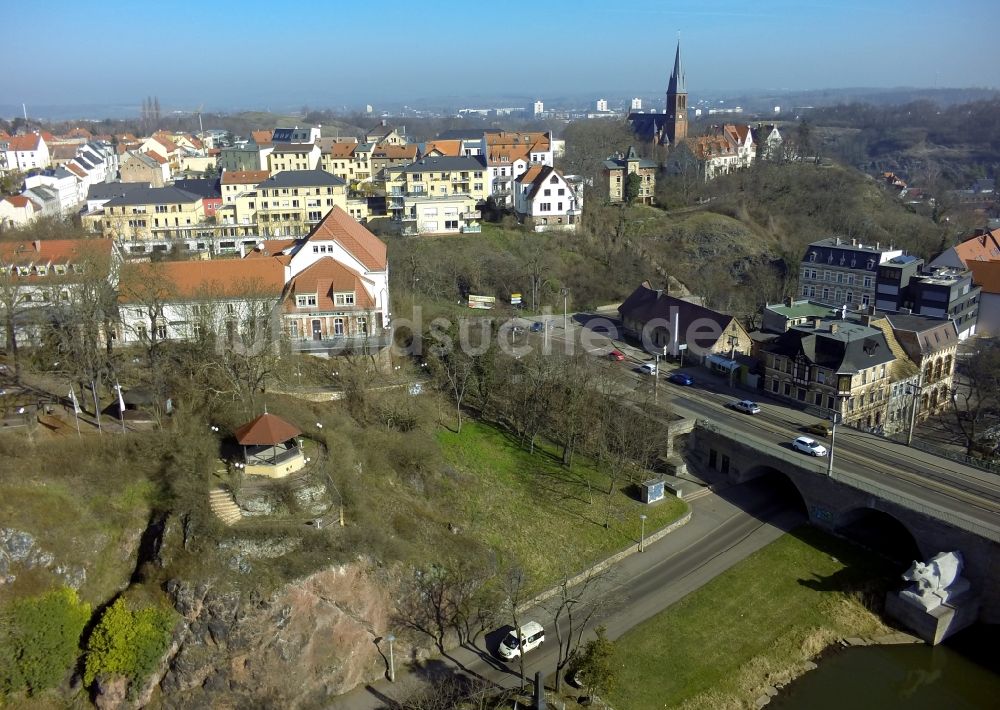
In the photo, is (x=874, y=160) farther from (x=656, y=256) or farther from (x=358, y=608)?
(x=358, y=608)

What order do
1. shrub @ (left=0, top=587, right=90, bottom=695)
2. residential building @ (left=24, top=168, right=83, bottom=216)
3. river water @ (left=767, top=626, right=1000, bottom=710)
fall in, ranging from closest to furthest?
shrub @ (left=0, top=587, right=90, bottom=695), river water @ (left=767, top=626, right=1000, bottom=710), residential building @ (left=24, top=168, right=83, bottom=216)

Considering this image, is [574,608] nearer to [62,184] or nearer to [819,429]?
[819,429]

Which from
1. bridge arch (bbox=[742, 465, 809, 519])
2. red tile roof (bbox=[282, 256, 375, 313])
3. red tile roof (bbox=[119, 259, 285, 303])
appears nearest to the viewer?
bridge arch (bbox=[742, 465, 809, 519])

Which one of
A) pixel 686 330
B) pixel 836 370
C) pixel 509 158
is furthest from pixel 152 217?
pixel 836 370

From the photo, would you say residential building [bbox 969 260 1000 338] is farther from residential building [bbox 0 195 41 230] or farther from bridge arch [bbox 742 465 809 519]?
residential building [bbox 0 195 41 230]

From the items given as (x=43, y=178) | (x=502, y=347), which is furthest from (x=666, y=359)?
(x=43, y=178)

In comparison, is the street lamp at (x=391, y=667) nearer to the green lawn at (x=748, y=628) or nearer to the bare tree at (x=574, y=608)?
the bare tree at (x=574, y=608)

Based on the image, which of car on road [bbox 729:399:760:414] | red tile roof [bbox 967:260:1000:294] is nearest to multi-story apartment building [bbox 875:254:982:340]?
red tile roof [bbox 967:260:1000:294]
